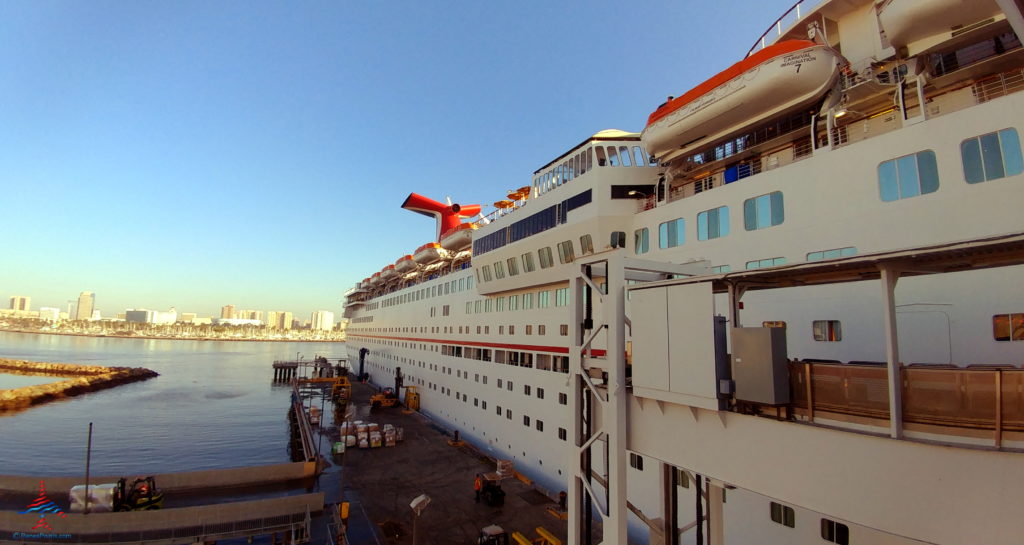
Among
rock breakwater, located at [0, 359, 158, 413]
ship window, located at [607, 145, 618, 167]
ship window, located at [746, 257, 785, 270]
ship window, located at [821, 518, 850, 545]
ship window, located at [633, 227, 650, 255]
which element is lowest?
rock breakwater, located at [0, 359, 158, 413]

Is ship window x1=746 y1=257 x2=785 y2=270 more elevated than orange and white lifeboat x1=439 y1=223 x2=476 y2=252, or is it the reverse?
orange and white lifeboat x1=439 y1=223 x2=476 y2=252

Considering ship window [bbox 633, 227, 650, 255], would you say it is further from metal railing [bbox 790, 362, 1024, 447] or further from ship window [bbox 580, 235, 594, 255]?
metal railing [bbox 790, 362, 1024, 447]

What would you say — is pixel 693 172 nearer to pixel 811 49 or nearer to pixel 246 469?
pixel 811 49

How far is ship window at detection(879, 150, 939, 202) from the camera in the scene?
9023mm

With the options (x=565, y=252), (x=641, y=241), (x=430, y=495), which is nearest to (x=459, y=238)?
(x=565, y=252)

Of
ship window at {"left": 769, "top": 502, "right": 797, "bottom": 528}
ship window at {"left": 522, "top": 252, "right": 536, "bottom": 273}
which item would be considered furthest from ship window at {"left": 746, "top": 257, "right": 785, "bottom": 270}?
ship window at {"left": 522, "top": 252, "right": 536, "bottom": 273}

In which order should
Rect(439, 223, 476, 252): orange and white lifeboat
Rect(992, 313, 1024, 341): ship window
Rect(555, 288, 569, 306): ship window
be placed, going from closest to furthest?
1. Rect(992, 313, 1024, 341): ship window
2. Rect(555, 288, 569, 306): ship window
3. Rect(439, 223, 476, 252): orange and white lifeboat

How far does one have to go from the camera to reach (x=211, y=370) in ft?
309

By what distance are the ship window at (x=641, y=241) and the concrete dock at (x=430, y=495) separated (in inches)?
410

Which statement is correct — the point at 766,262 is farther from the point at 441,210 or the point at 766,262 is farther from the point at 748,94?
the point at 441,210

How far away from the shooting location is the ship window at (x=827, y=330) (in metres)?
9.90

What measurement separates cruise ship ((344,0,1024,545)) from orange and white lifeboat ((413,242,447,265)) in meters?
18.7

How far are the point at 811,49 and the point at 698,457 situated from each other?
10.5 meters

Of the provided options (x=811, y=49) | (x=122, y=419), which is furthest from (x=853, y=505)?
(x=122, y=419)
